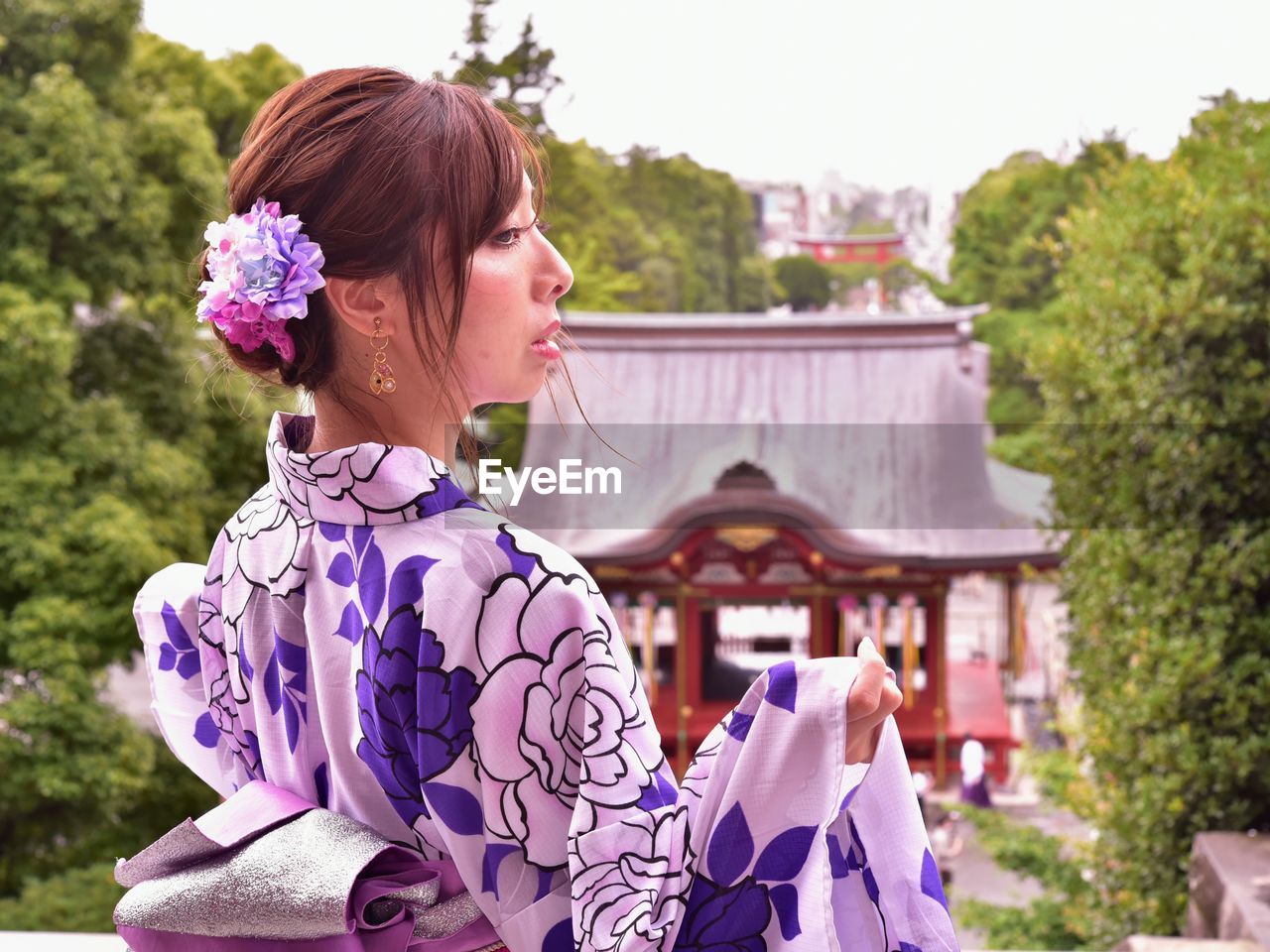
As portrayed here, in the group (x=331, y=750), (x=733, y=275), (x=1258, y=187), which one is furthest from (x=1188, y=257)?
(x=733, y=275)

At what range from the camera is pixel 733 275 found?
12.8m

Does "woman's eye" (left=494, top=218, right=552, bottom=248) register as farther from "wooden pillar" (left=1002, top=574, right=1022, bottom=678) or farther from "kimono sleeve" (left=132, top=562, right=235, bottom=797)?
"wooden pillar" (left=1002, top=574, right=1022, bottom=678)

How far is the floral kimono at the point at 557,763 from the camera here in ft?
2.38

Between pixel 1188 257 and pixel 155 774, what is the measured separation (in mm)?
4419

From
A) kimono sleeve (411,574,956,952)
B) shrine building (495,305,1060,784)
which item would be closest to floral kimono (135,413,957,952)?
kimono sleeve (411,574,956,952)

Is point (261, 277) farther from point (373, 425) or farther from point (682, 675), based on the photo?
point (682, 675)

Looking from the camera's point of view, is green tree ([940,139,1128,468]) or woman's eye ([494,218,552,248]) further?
green tree ([940,139,1128,468])

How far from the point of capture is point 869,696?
718 mm

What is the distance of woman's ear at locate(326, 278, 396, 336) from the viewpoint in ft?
2.60

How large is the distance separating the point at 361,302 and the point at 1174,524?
9.38 ft

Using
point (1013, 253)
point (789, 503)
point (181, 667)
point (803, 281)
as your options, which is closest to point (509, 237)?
point (181, 667)

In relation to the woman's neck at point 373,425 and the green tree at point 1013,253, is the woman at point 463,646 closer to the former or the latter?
the woman's neck at point 373,425

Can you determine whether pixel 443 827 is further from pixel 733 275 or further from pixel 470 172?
pixel 733 275

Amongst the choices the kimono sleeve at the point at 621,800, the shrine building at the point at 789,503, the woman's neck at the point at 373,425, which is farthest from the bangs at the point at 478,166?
the shrine building at the point at 789,503
